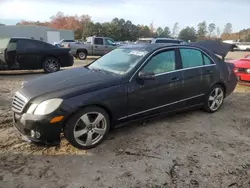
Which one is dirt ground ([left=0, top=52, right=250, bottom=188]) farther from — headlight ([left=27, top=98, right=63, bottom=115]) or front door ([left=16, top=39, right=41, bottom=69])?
front door ([left=16, top=39, right=41, bottom=69])

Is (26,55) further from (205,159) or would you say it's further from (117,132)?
(205,159)

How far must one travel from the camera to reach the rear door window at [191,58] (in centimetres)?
467

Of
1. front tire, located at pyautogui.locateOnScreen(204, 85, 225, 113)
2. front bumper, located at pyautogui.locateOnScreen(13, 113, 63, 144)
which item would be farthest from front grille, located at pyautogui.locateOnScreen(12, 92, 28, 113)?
front tire, located at pyautogui.locateOnScreen(204, 85, 225, 113)

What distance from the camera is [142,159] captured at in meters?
3.34

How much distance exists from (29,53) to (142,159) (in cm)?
787

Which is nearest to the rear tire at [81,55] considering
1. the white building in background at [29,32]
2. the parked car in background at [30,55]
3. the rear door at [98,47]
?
the rear door at [98,47]

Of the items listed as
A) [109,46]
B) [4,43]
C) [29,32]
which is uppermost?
[29,32]

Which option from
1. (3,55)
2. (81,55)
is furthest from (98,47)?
(3,55)

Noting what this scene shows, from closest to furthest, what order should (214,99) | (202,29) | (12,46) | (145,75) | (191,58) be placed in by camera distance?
(145,75) < (191,58) < (214,99) < (12,46) < (202,29)

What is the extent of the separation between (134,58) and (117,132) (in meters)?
1.34

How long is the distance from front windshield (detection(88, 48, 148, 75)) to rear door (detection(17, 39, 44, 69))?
5.83 metres

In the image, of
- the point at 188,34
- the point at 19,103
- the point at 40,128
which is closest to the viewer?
the point at 40,128

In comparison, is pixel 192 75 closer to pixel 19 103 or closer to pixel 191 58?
pixel 191 58

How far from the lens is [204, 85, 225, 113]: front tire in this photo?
16.9 ft
